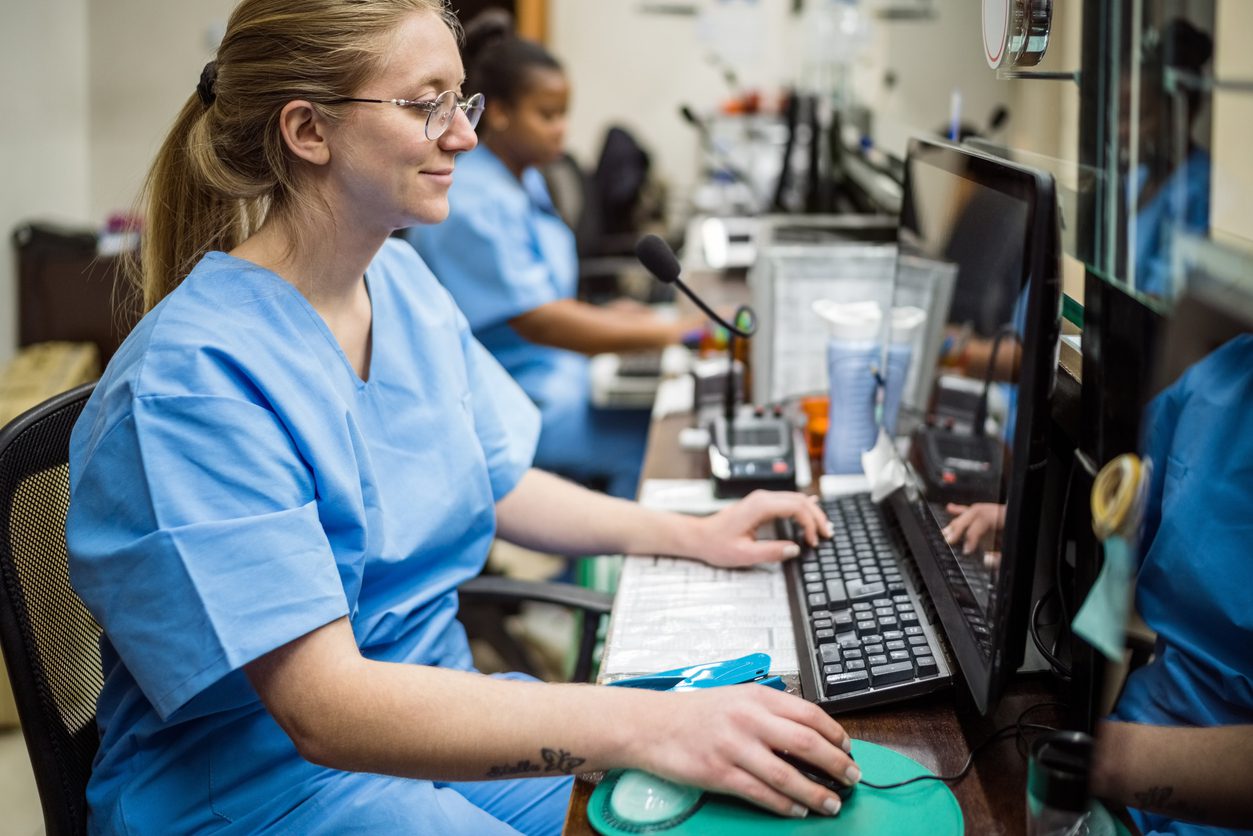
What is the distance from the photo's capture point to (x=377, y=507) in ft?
3.11

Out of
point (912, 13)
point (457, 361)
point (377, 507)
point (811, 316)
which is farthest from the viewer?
point (912, 13)

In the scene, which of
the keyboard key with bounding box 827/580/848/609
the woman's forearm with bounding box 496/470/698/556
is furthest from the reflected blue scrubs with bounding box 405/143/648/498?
Answer: the keyboard key with bounding box 827/580/848/609

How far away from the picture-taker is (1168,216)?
2.59 ft

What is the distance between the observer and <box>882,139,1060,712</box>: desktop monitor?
27.9 inches

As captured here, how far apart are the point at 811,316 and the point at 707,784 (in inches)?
41.5

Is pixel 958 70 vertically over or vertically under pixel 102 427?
over

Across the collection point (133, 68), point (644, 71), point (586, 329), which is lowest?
point (586, 329)

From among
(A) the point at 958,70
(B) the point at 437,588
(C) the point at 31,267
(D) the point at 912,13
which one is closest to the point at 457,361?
(B) the point at 437,588

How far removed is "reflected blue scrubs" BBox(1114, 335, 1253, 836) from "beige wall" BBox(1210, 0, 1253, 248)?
14cm

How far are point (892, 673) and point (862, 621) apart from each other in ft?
0.29

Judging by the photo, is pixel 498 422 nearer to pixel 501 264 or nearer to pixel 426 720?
pixel 426 720

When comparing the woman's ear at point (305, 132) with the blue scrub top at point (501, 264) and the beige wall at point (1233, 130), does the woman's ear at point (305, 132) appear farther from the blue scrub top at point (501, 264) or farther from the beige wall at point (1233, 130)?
the blue scrub top at point (501, 264)

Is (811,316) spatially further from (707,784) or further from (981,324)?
(707,784)

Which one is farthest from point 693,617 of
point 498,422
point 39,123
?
point 39,123
